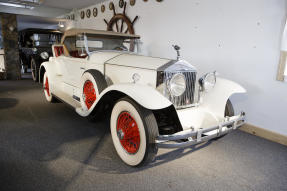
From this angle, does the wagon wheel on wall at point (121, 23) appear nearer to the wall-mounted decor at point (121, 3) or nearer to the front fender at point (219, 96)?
the wall-mounted decor at point (121, 3)

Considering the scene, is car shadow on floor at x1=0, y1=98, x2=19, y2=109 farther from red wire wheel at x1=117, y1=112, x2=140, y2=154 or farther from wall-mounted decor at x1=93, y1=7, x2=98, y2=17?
wall-mounted decor at x1=93, y1=7, x2=98, y2=17

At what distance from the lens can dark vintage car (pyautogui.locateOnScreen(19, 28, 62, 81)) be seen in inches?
260

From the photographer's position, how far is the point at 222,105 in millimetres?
2238

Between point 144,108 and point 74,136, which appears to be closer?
point 144,108

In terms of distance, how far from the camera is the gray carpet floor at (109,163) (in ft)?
5.56

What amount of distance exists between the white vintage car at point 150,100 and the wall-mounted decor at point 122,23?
6.88ft

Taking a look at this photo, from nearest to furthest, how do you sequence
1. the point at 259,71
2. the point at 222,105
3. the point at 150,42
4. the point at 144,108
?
the point at 144,108 < the point at 222,105 < the point at 259,71 < the point at 150,42

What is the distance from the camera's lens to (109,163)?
6.52ft

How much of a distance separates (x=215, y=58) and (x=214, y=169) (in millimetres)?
1988

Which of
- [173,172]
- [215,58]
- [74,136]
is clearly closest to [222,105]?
[173,172]

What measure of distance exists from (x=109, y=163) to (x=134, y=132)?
0.41 meters

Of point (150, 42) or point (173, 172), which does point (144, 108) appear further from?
point (150, 42)

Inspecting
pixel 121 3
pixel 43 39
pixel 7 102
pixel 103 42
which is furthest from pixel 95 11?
pixel 7 102

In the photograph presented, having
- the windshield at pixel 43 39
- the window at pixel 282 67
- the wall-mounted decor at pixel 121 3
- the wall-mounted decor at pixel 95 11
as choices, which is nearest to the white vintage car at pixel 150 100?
the window at pixel 282 67
